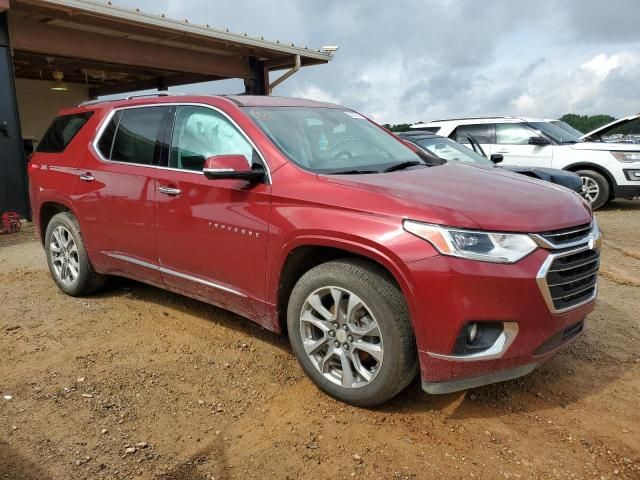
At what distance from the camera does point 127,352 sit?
12.7 ft

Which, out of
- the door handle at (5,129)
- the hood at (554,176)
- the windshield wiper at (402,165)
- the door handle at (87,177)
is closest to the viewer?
the windshield wiper at (402,165)

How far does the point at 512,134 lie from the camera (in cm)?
1147

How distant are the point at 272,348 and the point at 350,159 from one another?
1412mm

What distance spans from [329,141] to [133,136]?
1.64 metres

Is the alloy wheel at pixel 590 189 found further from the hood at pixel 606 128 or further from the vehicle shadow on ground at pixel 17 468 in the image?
the vehicle shadow on ground at pixel 17 468

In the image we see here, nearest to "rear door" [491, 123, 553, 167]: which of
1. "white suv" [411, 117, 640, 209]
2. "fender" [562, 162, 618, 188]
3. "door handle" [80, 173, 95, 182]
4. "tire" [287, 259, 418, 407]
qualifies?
"white suv" [411, 117, 640, 209]

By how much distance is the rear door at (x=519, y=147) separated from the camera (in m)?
11.1

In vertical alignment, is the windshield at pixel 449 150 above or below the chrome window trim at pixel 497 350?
→ above

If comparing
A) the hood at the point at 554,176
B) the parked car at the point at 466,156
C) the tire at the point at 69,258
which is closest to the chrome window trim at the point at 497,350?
the tire at the point at 69,258

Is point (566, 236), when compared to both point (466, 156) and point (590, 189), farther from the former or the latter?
point (590, 189)

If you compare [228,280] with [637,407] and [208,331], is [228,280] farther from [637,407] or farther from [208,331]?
[637,407]

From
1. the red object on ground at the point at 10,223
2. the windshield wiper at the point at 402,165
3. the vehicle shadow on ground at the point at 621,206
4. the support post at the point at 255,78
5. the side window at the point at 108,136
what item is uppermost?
the support post at the point at 255,78

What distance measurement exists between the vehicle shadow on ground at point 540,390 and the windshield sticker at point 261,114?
196cm

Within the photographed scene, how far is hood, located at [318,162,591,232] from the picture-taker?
8.95 feet
